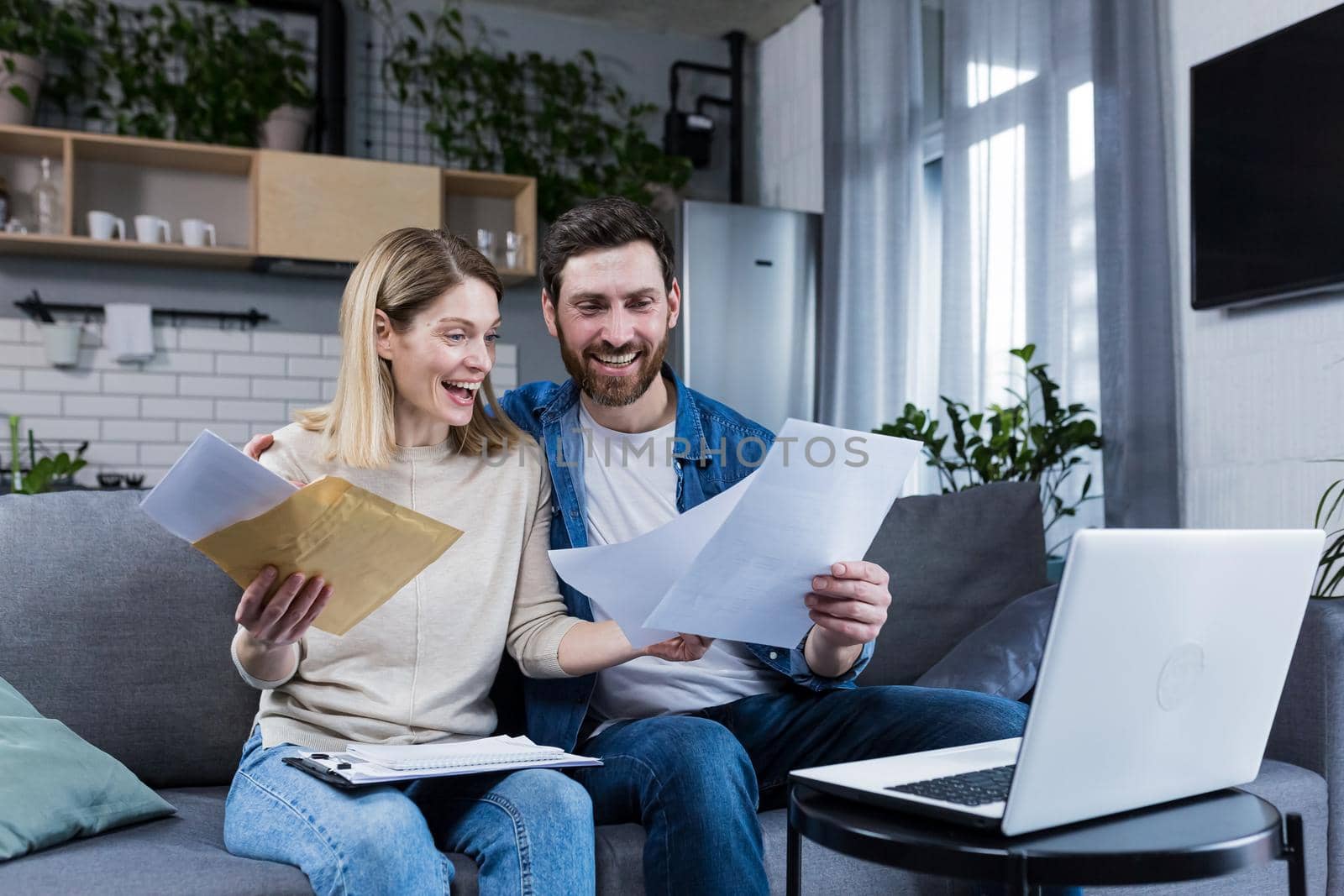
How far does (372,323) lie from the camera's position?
65.9 inches

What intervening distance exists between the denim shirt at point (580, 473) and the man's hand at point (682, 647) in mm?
149

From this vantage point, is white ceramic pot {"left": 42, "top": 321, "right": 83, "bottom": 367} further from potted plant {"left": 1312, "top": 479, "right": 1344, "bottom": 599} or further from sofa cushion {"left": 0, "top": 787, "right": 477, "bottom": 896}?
potted plant {"left": 1312, "top": 479, "right": 1344, "bottom": 599}

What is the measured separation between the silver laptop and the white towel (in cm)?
368

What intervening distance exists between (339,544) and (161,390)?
3.34 meters

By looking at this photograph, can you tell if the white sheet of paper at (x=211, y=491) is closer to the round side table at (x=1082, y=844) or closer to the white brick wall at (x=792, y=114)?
the round side table at (x=1082, y=844)

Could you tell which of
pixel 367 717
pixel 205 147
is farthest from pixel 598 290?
pixel 205 147

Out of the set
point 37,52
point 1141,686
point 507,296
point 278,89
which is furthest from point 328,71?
point 1141,686

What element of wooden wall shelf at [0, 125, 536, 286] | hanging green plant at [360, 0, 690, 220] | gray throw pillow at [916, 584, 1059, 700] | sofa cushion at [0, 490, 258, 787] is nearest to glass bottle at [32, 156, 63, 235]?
wooden wall shelf at [0, 125, 536, 286]

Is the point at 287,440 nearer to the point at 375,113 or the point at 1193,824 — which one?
the point at 1193,824

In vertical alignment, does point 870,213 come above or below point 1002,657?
above

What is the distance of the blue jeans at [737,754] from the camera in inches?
54.3

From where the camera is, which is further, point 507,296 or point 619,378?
point 507,296

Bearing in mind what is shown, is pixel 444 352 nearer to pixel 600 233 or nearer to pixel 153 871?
pixel 600 233

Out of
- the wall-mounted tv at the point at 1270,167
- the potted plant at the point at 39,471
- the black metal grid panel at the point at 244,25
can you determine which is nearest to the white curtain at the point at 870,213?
the wall-mounted tv at the point at 1270,167
